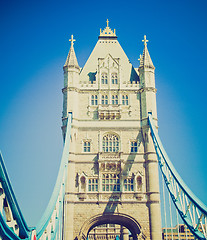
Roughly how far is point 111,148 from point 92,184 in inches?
147

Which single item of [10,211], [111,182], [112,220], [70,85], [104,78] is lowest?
[10,211]

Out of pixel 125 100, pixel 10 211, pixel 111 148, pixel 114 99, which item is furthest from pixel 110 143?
pixel 10 211

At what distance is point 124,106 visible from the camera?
112 feet

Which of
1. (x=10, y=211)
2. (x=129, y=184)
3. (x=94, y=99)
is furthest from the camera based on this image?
(x=94, y=99)

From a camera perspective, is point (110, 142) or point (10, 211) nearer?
point (10, 211)

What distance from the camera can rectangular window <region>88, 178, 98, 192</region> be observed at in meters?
30.9

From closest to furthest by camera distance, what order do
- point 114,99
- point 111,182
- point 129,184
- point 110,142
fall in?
1. point 129,184
2. point 111,182
3. point 110,142
4. point 114,99

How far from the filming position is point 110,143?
3262 centimetres

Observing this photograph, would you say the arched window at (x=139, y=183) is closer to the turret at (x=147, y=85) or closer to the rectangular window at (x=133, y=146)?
the rectangular window at (x=133, y=146)

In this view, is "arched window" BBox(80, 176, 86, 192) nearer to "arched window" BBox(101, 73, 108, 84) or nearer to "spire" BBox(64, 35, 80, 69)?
"arched window" BBox(101, 73, 108, 84)

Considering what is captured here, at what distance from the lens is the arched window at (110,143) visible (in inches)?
1277

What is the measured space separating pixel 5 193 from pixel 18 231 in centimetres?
213

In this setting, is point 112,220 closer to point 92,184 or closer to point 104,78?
point 92,184

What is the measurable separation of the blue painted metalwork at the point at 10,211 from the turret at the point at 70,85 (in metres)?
18.3
